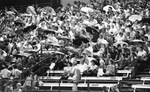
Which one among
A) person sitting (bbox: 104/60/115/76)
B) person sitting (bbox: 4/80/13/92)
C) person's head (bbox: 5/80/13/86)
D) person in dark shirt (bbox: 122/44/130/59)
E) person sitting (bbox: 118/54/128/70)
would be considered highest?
person in dark shirt (bbox: 122/44/130/59)

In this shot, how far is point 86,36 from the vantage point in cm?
2281

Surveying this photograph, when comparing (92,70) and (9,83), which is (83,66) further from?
(9,83)

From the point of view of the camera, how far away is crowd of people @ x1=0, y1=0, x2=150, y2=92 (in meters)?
19.5

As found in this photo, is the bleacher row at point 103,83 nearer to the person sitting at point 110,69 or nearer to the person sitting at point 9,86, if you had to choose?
the person sitting at point 110,69

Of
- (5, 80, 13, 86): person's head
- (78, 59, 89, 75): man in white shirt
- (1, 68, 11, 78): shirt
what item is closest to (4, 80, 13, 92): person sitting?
(5, 80, 13, 86): person's head

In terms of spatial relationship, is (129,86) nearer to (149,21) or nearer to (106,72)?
(106,72)

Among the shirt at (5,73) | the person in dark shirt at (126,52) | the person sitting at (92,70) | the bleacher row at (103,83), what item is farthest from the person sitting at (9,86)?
the person in dark shirt at (126,52)

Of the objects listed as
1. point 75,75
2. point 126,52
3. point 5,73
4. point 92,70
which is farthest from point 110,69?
point 5,73

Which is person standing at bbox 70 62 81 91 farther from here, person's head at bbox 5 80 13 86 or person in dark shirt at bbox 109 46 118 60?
person's head at bbox 5 80 13 86

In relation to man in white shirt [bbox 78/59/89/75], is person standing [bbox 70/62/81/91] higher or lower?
lower

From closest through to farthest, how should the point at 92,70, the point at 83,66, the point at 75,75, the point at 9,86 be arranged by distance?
the point at 9,86 → the point at 75,75 → the point at 92,70 → the point at 83,66

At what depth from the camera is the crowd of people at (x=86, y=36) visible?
64.1 ft

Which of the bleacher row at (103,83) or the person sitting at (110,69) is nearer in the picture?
the bleacher row at (103,83)

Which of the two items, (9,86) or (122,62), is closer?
(9,86)
